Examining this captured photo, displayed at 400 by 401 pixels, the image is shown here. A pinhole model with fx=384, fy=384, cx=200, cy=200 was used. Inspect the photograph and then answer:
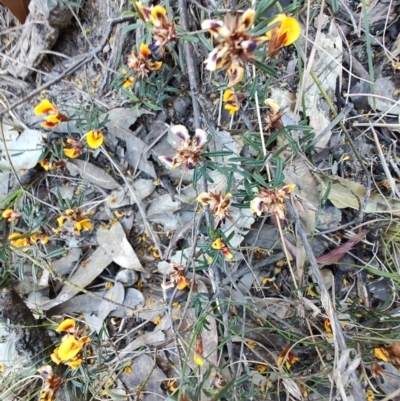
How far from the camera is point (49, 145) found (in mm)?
1889

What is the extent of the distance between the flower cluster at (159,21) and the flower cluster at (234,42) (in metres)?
0.31

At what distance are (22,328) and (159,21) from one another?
56.4 inches

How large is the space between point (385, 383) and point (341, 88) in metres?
1.32

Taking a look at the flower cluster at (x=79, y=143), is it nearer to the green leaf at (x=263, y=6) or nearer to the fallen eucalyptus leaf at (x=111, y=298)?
the fallen eucalyptus leaf at (x=111, y=298)

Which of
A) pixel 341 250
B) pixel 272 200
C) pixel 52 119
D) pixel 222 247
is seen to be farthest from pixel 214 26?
pixel 341 250

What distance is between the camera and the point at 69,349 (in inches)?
58.8

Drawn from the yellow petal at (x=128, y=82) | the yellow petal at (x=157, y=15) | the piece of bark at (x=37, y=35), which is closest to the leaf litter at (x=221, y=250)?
the yellow petal at (x=128, y=82)

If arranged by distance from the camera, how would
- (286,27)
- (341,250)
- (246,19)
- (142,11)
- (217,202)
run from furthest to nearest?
(341,250)
(217,202)
(142,11)
(286,27)
(246,19)

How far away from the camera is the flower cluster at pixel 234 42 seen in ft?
2.95

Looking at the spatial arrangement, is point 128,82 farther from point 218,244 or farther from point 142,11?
point 218,244

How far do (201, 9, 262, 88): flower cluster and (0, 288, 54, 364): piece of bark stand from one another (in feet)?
4.60

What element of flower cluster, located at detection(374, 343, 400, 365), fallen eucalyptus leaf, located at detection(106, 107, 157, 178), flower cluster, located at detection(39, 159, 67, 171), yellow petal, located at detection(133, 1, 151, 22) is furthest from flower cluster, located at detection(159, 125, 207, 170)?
flower cluster, located at detection(374, 343, 400, 365)

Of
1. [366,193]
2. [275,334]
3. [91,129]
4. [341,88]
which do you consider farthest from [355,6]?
[275,334]

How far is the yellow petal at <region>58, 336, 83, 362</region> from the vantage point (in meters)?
1.48
